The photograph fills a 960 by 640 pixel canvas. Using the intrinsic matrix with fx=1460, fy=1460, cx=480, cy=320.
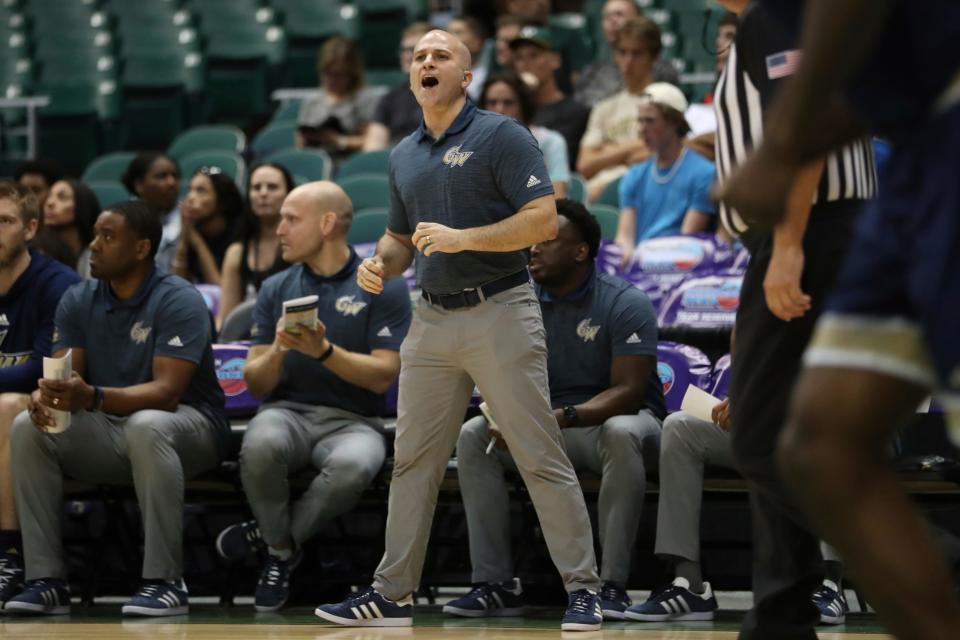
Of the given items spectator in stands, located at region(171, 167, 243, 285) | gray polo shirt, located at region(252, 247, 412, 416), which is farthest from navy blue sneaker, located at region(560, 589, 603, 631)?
spectator in stands, located at region(171, 167, 243, 285)

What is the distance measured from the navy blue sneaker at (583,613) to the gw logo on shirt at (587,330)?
4.13 ft

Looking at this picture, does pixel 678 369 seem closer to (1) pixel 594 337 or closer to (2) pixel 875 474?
(1) pixel 594 337

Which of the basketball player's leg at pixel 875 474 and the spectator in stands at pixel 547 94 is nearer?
the basketball player's leg at pixel 875 474

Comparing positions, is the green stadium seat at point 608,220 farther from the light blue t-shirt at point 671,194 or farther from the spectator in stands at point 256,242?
the spectator in stands at point 256,242

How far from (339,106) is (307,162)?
1.18 meters

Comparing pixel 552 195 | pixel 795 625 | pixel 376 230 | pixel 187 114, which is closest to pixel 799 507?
pixel 795 625

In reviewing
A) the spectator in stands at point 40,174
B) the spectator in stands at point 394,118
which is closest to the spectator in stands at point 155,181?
the spectator in stands at point 40,174

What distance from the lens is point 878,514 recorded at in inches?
82.4

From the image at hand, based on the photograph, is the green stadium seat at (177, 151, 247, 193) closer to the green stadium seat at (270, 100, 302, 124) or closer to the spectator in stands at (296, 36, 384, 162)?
the spectator in stands at (296, 36, 384, 162)

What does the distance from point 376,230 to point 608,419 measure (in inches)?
98.3

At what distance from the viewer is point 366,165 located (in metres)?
9.55

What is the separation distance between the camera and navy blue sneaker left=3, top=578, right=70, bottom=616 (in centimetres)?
585

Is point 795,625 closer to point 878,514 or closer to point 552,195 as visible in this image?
point 878,514

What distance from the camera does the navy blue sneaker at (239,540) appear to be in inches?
247
